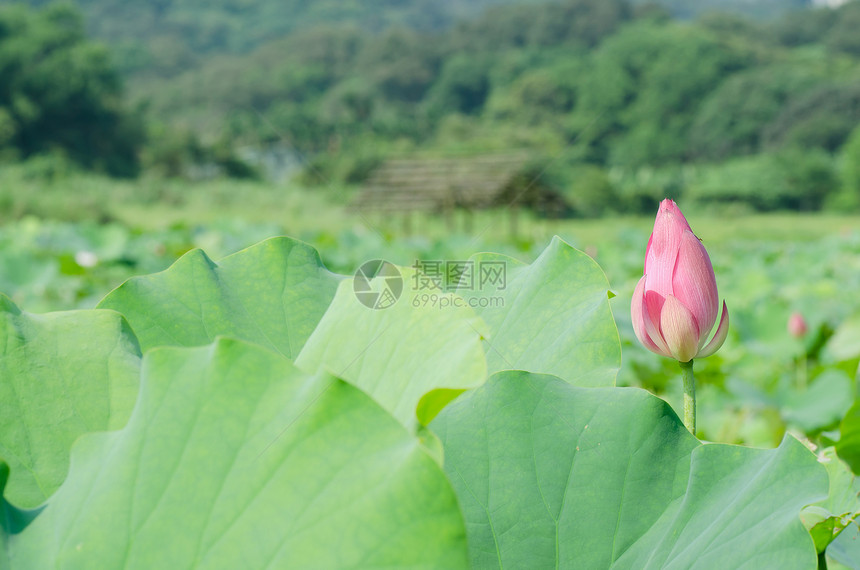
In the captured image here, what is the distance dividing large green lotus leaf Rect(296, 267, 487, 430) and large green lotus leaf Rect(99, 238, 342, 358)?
0.11 feet

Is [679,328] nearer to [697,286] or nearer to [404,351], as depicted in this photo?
[697,286]

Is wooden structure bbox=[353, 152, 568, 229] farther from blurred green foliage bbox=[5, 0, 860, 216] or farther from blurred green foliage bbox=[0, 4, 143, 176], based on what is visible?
blurred green foliage bbox=[0, 4, 143, 176]

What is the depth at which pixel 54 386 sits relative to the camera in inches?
11.4

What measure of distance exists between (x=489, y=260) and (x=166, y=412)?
0.20 metres

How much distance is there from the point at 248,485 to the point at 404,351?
0.31 ft

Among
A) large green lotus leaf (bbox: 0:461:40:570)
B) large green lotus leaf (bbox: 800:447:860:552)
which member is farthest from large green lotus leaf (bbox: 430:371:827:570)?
large green lotus leaf (bbox: 0:461:40:570)

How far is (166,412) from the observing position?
22 centimetres

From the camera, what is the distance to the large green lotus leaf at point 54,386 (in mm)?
277

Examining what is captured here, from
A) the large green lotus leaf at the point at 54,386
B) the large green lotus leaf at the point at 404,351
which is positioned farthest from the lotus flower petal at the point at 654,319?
the large green lotus leaf at the point at 54,386

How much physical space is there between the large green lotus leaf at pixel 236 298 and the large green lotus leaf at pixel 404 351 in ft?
0.11

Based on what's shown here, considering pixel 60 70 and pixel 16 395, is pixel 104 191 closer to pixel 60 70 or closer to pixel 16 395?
pixel 60 70

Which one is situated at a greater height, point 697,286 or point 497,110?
point 697,286

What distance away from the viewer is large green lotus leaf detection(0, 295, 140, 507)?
277 millimetres

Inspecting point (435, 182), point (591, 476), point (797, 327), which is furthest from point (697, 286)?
point (435, 182)
